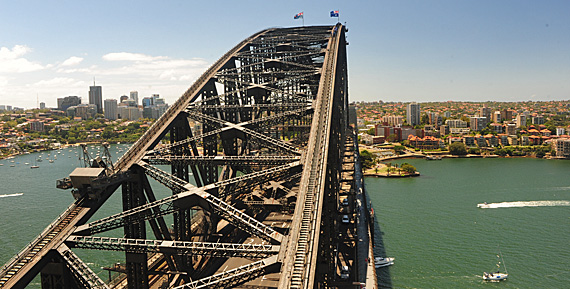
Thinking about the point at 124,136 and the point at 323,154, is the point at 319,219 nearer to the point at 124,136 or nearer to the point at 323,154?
the point at 323,154

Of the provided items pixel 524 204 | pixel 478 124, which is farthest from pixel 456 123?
pixel 524 204

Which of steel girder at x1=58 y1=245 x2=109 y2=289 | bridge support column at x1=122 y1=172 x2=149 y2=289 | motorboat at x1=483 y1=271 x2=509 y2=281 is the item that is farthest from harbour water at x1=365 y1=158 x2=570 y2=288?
steel girder at x1=58 y1=245 x2=109 y2=289

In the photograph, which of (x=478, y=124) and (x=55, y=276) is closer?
(x=55, y=276)

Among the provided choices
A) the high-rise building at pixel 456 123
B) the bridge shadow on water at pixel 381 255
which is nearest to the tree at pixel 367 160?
the bridge shadow on water at pixel 381 255

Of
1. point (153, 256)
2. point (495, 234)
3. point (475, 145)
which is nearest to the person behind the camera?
point (153, 256)

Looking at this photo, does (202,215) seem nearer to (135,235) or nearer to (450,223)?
(135,235)

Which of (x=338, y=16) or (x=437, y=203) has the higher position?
(x=338, y=16)

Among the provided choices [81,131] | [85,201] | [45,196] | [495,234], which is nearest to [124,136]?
[81,131]
